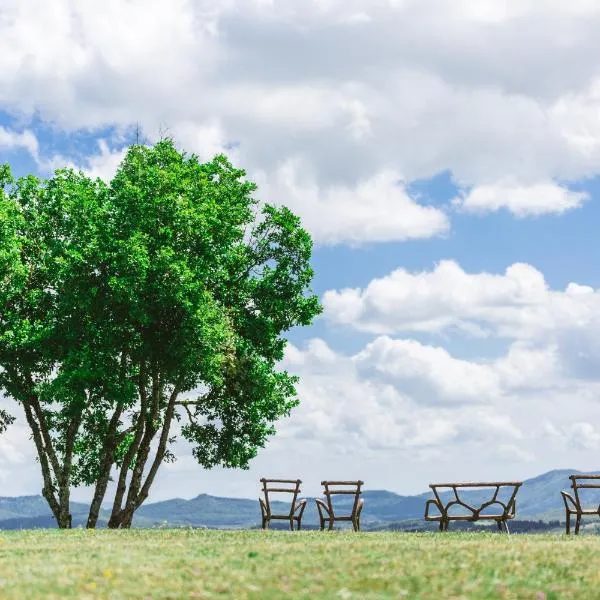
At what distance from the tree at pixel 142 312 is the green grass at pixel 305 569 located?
47.7 feet

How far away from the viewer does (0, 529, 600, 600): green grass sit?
543 inches

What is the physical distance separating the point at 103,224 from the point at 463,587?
2517 cm

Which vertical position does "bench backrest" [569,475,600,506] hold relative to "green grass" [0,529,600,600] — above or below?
above

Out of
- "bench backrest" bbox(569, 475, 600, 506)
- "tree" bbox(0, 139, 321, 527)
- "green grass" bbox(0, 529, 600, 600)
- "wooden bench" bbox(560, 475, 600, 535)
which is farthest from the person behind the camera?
"tree" bbox(0, 139, 321, 527)

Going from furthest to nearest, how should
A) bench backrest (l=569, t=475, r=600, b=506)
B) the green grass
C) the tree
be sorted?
the tree
bench backrest (l=569, t=475, r=600, b=506)
the green grass

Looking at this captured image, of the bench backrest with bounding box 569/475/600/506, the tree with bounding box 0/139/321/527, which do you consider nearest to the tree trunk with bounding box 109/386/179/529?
the tree with bounding box 0/139/321/527

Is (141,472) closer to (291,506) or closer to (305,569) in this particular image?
(291,506)

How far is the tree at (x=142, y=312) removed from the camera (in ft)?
114

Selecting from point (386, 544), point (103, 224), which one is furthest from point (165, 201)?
point (386, 544)

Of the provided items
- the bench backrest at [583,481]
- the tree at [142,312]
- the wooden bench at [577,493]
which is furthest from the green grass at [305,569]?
the tree at [142,312]

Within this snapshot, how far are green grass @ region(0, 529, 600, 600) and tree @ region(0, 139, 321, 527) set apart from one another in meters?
14.5

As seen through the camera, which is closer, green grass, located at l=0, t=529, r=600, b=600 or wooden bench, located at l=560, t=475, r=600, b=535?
green grass, located at l=0, t=529, r=600, b=600

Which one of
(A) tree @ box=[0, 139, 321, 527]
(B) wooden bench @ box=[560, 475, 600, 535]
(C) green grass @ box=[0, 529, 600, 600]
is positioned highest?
(A) tree @ box=[0, 139, 321, 527]

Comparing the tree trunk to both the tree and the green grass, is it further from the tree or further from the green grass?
the green grass
